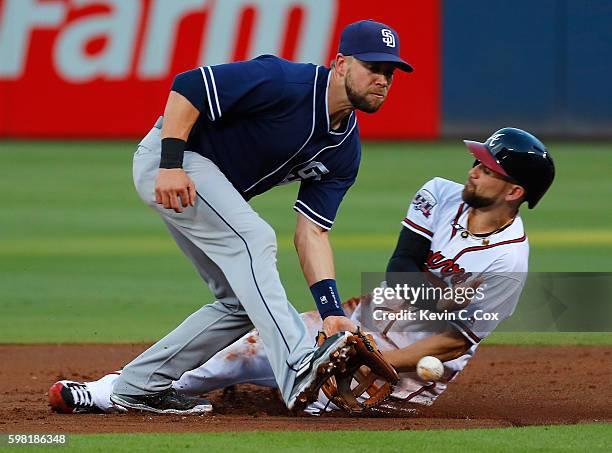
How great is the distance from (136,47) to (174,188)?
15406mm

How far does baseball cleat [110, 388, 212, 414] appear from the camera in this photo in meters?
5.42

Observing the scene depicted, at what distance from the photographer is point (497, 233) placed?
534 cm

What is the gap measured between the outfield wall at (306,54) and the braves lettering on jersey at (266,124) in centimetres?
1465

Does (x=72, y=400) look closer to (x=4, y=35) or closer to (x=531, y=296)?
(x=531, y=296)

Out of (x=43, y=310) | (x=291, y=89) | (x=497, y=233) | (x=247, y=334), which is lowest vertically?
(x=43, y=310)

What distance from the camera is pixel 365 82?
516cm

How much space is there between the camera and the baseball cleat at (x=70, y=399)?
17.7 ft

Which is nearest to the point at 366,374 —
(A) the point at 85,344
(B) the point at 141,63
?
(A) the point at 85,344

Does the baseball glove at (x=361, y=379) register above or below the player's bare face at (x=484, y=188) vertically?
below

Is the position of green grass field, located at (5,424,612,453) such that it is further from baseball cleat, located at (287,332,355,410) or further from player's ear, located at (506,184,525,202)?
player's ear, located at (506,184,525,202)

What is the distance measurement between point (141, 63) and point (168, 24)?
0.75 meters

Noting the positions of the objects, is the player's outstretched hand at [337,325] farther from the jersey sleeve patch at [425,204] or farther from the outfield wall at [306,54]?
the outfield wall at [306,54]

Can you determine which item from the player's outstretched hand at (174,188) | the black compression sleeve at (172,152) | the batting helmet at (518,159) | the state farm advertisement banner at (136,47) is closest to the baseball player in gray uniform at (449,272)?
the batting helmet at (518,159)

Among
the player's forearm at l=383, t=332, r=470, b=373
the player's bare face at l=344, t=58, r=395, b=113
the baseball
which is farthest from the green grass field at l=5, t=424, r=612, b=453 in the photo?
the player's bare face at l=344, t=58, r=395, b=113
